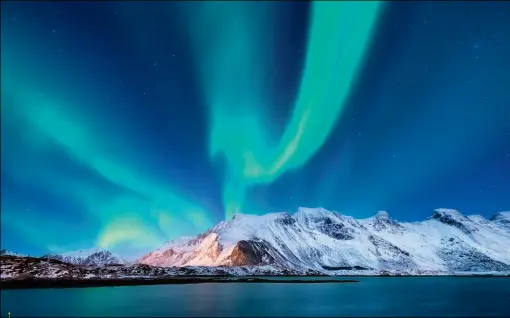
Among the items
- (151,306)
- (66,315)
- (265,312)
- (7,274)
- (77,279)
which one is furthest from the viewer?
(77,279)

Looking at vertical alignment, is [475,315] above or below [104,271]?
below

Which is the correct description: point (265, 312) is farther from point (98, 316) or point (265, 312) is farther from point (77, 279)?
point (77, 279)

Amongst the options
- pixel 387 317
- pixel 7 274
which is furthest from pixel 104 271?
pixel 387 317

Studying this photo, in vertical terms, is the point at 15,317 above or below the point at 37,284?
below

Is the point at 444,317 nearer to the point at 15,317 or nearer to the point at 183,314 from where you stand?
the point at 183,314

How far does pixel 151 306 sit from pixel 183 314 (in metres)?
12.2

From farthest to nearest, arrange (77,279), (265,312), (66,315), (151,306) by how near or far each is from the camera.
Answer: (77,279) < (151,306) < (265,312) < (66,315)

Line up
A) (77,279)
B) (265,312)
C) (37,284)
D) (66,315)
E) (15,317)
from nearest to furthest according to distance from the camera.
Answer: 1. (15,317)
2. (66,315)
3. (265,312)
4. (37,284)
5. (77,279)

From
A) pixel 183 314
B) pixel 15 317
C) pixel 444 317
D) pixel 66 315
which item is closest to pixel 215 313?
pixel 183 314

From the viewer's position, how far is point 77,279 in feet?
455

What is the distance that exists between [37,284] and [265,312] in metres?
87.8

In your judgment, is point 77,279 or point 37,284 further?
point 77,279

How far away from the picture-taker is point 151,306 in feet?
204

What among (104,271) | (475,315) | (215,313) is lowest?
(475,315)
